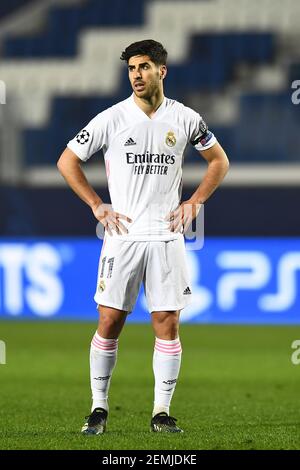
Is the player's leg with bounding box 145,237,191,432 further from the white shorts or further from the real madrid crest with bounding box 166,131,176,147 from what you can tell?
the real madrid crest with bounding box 166,131,176,147

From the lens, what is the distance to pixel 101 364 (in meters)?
5.54

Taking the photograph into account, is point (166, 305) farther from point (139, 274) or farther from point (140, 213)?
point (140, 213)

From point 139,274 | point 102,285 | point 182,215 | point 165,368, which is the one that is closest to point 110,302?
point 102,285

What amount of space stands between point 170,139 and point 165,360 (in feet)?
3.45

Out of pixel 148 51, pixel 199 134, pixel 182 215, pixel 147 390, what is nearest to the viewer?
pixel 148 51

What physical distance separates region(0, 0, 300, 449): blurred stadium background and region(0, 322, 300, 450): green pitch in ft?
0.22

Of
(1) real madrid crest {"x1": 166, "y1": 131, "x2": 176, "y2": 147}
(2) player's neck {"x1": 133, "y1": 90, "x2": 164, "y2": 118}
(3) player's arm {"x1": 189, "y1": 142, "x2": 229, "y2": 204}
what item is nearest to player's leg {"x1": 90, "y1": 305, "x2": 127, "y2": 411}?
(3) player's arm {"x1": 189, "y1": 142, "x2": 229, "y2": 204}

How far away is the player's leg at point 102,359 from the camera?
5484 millimetres

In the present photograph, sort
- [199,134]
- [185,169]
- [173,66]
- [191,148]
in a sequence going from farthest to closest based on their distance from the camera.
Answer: [173,66] < [191,148] < [185,169] < [199,134]

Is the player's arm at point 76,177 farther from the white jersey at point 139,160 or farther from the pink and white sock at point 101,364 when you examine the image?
the pink and white sock at point 101,364

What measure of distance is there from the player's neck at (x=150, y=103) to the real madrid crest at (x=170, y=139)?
13 centimetres

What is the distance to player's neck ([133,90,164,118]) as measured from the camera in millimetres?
5500

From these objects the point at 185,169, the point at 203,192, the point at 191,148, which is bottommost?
the point at 185,169
